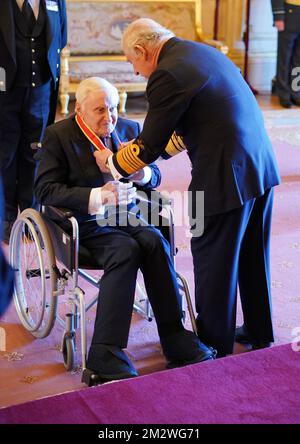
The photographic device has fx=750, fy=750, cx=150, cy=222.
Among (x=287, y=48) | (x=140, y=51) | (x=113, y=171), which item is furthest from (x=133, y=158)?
(x=287, y=48)

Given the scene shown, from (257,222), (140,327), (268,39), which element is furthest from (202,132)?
(268,39)

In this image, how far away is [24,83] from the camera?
12.2 feet

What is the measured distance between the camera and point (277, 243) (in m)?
3.91

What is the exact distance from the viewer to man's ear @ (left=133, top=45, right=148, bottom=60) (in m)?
2.40

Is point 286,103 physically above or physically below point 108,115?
below

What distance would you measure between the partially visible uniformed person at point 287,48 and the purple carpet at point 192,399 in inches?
192

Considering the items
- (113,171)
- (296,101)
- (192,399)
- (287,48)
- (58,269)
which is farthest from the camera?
(296,101)

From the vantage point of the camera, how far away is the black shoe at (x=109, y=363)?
8.26 ft

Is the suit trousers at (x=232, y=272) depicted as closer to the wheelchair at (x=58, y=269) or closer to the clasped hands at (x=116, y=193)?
the wheelchair at (x=58, y=269)

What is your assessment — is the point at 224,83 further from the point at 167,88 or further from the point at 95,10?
the point at 95,10

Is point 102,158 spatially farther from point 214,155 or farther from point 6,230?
point 6,230

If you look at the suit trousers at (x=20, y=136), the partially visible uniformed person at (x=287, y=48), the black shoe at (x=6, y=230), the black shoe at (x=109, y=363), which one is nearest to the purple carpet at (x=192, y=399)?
the black shoe at (x=109, y=363)

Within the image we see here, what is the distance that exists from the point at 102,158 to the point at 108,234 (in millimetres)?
276

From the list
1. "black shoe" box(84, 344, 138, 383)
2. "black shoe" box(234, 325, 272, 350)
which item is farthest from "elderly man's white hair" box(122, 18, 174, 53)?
"black shoe" box(234, 325, 272, 350)
